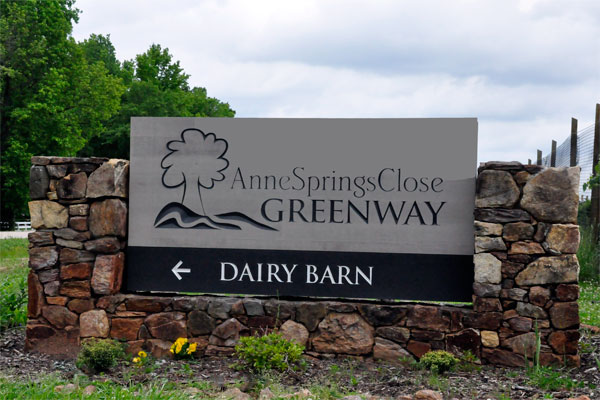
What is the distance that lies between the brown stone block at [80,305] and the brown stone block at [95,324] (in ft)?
0.15

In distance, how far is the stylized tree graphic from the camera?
19.8 feet

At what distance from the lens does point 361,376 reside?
530 cm

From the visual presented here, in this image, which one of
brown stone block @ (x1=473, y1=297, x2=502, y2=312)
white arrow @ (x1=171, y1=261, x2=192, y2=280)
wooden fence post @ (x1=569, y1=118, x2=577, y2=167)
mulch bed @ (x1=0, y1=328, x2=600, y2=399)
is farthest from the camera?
wooden fence post @ (x1=569, y1=118, x2=577, y2=167)

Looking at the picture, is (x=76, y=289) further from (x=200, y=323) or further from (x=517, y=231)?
(x=517, y=231)

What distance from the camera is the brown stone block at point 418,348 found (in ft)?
18.5

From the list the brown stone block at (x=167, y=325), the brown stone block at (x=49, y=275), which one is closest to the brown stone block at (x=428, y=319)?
the brown stone block at (x=167, y=325)

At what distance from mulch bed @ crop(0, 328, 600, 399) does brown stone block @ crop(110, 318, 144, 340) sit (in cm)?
45

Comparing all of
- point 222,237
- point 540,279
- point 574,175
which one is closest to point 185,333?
point 222,237

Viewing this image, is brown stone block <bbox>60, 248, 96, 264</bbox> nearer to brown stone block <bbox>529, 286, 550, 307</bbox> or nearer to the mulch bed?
the mulch bed

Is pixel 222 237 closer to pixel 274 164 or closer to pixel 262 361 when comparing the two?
pixel 274 164

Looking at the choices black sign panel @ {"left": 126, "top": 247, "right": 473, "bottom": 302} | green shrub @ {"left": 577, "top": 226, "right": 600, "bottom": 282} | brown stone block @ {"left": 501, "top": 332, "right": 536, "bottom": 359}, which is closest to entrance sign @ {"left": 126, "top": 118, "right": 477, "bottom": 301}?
black sign panel @ {"left": 126, "top": 247, "right": 473, "bottom": 302}

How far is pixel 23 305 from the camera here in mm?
7441

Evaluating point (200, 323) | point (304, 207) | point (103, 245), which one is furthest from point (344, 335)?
point (103, 245)

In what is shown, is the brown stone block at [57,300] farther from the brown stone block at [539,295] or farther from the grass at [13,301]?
the brown stone block at [539,295]
